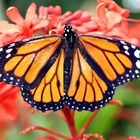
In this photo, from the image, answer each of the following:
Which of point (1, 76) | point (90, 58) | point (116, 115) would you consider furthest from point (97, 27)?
point (116, 115)

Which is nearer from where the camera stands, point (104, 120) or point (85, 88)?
point (85, 88)

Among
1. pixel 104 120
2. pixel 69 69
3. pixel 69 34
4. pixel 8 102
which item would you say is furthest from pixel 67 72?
pixel 104 120

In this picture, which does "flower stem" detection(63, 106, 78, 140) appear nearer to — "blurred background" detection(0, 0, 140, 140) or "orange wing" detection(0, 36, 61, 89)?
"orange wing" detection(0, 36, 61, 89)

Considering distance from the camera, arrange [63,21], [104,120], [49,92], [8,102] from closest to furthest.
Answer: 1. [49,92]
2. [63,21]
3. [8,102]
4. [104,120]

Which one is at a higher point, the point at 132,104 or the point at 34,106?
the point at 34,106

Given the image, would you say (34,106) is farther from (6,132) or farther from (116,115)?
(116,115)

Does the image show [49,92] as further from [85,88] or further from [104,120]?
[104,120]
